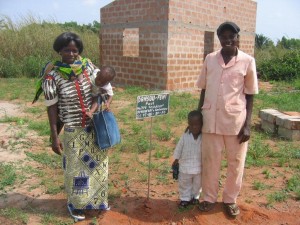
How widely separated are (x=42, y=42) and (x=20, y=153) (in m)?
10.3

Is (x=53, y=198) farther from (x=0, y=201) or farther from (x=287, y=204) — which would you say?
(x=287, y=204)

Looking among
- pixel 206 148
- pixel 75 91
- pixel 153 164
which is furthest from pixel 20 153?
pixel 206 148

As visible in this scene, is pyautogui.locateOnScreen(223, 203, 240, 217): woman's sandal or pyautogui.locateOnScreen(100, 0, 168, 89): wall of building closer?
pyautogui.locateOnScreen(223, 203, 240, 217): woman's sandal

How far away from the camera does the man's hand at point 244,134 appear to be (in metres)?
2.98

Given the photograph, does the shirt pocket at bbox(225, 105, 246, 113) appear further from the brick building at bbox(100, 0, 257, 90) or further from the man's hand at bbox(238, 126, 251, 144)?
the brick building at bbox(100, 0, 257, 90)

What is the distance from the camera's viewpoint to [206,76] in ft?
10.1

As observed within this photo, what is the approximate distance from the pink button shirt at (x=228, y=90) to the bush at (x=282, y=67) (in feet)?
36.2

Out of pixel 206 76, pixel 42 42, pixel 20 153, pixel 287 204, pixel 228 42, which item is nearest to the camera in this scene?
pixel 228 42

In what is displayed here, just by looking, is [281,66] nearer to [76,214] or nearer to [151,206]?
[151,206]

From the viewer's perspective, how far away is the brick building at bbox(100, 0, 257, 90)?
8.93 m

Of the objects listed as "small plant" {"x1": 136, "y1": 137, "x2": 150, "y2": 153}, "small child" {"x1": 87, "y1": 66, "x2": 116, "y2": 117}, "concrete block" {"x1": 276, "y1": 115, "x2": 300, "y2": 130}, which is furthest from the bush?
"small child" {"x1": 87, "y1": 66, "x2": 116, "y2": 117}

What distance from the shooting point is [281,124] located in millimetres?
5672

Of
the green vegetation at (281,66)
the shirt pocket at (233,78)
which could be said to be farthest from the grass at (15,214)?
the green vegetation at (281,66)

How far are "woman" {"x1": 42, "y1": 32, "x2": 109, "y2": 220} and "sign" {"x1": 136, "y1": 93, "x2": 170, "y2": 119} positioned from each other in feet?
1.71
